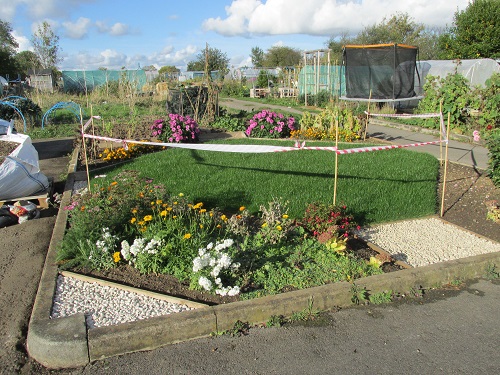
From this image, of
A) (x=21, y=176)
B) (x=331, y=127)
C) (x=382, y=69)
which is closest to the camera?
(x=21, y=176)

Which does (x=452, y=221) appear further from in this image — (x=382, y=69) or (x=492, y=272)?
(x=382, y=69)

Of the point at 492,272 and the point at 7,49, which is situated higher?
the point at 7,49

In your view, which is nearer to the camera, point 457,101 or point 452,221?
point 452,221

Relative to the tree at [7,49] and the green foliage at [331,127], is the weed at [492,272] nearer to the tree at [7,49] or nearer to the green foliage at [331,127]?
the green foliage at [331,127]

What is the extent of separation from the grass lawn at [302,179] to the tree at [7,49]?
4895 centimetres

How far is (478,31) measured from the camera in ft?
79.2

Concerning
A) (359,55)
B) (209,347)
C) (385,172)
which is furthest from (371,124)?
(209,347)

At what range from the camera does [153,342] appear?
3.35m

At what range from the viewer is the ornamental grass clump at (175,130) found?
11038mm

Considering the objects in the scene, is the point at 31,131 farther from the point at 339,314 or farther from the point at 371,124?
the point at 339,314

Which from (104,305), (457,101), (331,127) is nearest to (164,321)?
(104,305)

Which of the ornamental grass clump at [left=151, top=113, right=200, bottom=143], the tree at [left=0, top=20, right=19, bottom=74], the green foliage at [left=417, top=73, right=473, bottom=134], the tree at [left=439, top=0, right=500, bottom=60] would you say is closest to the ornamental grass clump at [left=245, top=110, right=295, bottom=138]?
the ornamental grass clump at [left=151, top=113, right=200, bottom=143]

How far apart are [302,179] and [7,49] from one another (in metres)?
56.7

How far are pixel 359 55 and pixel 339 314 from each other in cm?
1754
